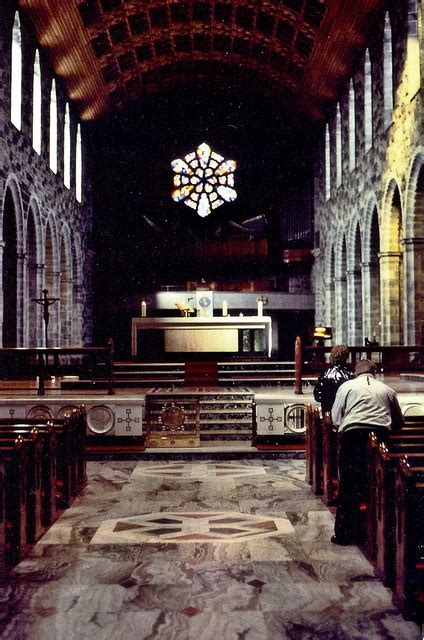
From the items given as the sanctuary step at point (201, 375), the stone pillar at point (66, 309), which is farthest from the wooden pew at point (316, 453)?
the stone pillar at point (66, 309)

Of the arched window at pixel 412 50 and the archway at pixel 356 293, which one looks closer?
the arched window at pixel 412 50

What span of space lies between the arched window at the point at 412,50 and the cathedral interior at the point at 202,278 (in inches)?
1.6

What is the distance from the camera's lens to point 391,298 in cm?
Answer: 1625

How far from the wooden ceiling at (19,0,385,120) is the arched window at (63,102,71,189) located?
0.85 metres

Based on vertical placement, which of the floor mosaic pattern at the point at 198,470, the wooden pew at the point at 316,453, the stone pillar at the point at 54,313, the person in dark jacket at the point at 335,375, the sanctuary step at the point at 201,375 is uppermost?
the stone pillar at the point at 54,313

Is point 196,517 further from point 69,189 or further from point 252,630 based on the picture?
point 69,189

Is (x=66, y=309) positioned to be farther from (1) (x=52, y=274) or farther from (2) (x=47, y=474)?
(2) (x=47, y=474)

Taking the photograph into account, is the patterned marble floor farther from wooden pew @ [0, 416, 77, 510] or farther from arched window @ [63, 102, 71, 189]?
arched window @ [63, 102, 71, 189]

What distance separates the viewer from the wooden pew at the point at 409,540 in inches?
157

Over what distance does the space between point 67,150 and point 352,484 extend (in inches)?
724

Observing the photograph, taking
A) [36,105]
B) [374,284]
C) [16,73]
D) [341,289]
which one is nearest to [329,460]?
[374,284]

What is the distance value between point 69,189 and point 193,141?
23.1 feet

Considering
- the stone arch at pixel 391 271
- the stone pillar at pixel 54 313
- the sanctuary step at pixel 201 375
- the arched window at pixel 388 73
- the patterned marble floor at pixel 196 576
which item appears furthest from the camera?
the stone pillar at pixel 54 313

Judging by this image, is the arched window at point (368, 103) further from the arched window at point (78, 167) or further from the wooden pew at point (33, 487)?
the wooden pew at point (33, 487)
